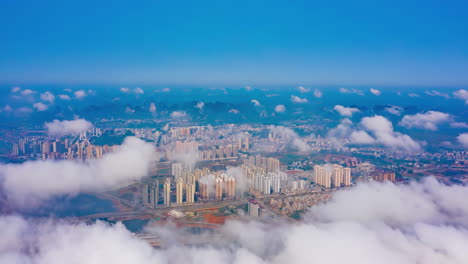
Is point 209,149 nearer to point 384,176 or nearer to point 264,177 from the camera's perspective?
point 264,177

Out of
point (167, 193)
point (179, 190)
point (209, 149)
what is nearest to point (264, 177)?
point (179, 190)

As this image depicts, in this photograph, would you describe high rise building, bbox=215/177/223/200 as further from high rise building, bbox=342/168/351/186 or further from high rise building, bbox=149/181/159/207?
high rise building, bbox=342/168/351/186

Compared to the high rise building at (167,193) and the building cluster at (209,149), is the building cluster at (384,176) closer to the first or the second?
the building cluster at (209,149)

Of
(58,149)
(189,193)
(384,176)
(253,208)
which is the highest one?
(58,149)

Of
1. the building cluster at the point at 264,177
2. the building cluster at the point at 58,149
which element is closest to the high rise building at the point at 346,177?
the building cluster at the point at 264,177

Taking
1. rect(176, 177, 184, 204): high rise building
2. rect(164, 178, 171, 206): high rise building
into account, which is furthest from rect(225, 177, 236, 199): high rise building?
rect(164, 178, 171, 206): high rise building

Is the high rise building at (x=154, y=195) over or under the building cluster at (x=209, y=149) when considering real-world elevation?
under

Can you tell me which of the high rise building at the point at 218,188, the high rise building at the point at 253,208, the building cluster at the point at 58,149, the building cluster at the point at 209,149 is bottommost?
the high rise building at the point at 253,208

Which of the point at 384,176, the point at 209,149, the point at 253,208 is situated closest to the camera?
the point at 253,208
